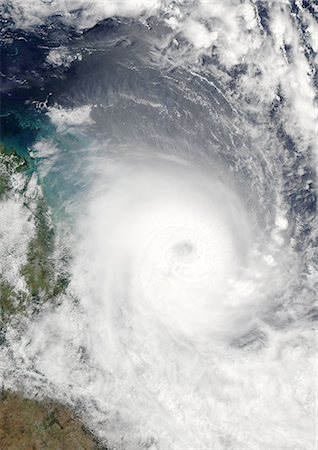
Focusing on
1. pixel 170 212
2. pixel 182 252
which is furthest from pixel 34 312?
pixel 170 212

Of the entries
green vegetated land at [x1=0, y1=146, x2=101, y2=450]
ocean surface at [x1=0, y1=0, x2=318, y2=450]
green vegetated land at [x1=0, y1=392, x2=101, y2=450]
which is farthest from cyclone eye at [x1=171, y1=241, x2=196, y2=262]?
green vegetated land at [x1=0, y1=392, x2=101, y2=450]

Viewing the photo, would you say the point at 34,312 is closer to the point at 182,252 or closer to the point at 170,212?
the point at 182,252

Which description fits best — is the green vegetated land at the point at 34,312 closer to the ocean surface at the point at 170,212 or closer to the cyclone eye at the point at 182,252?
the ocean surface at the point at 170,212

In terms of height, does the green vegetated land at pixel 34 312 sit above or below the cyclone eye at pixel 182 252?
below

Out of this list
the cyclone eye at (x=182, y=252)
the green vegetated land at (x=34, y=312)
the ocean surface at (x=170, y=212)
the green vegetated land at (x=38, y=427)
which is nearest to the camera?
the green vegetated land at (x=38, y=427)

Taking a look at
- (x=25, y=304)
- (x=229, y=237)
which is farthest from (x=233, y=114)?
(x=25, y=304)

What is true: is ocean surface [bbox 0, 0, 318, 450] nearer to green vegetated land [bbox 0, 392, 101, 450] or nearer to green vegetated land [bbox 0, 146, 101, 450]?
green vegetated land [bbox 0, 146, 101, 450]

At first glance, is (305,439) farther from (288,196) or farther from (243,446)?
(288,196)

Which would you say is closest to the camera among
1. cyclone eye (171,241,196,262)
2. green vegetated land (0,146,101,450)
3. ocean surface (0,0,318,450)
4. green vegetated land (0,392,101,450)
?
green vegetated land (0,392,101,450)

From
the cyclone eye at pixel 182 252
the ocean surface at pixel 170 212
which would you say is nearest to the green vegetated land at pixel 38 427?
the ocean surface at pixel 170 212
